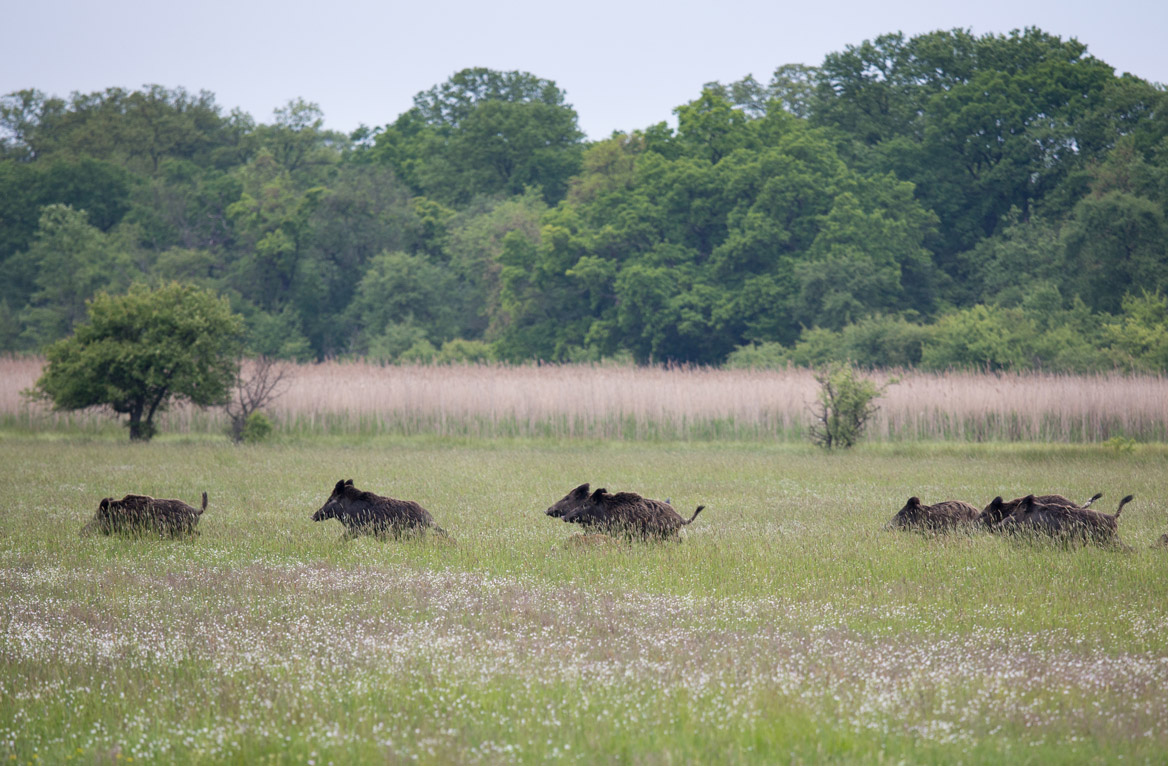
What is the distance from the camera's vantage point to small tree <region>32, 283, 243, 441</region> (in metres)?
23.8

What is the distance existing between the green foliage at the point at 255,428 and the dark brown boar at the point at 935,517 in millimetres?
17723

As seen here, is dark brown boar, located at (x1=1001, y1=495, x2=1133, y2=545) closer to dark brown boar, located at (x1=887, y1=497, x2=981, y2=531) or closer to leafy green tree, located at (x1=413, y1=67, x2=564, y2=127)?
dark brown boar, located at (x1=887, y1=497, x2=981, y2=531)

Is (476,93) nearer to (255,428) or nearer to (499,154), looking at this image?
(499,154)

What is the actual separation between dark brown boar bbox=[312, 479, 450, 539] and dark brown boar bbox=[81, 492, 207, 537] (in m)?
1.39

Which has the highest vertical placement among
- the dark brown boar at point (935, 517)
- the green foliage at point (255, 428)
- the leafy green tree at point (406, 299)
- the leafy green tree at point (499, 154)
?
the leafy green tree at point (499, 154)

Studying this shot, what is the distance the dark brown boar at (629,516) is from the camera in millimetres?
10703

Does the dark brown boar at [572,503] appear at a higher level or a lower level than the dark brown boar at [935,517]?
higher

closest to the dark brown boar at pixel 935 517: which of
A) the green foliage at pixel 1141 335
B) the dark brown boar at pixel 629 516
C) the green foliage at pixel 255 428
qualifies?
the dark brown boar at pixel 629 516

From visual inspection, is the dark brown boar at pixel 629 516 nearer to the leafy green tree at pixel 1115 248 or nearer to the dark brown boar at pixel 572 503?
the dark brown boar at pixel 572 503

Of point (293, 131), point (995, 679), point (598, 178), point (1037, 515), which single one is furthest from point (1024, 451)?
point (293, 131)

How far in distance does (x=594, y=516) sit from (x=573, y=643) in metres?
4.44

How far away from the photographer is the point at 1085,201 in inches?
1607

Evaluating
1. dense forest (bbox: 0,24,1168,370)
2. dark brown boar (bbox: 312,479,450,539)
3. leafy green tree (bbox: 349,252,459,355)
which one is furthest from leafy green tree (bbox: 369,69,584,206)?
dark brown boar (bbox: 312,479,450,539)

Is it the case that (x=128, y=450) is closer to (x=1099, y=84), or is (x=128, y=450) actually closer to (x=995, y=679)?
(x=995, y=679)
